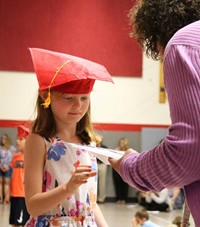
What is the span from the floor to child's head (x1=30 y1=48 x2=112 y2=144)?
6594 mm

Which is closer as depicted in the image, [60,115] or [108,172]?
[60,115]

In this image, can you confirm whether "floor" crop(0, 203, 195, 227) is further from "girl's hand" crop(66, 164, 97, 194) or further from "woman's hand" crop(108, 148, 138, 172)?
"woman's hand" crop(108, 148, 138, 172)

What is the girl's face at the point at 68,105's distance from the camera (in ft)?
8.33

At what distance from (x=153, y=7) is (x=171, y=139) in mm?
511

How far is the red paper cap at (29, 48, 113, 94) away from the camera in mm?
2486

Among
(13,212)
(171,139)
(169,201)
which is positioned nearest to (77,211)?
(171,139)

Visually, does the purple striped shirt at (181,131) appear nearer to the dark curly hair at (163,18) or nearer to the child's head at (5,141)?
the dark curly hair at (163,18)

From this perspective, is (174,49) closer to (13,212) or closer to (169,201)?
(13,212)

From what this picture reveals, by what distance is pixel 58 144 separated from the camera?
2.59 meters

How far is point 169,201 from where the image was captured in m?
11.9

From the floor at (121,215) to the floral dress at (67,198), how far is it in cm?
656

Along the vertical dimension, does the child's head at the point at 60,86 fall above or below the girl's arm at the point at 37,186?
above

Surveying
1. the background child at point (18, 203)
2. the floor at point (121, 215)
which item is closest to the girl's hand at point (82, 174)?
the background child at point (18, 203)

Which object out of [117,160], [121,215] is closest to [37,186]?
[117,160]
